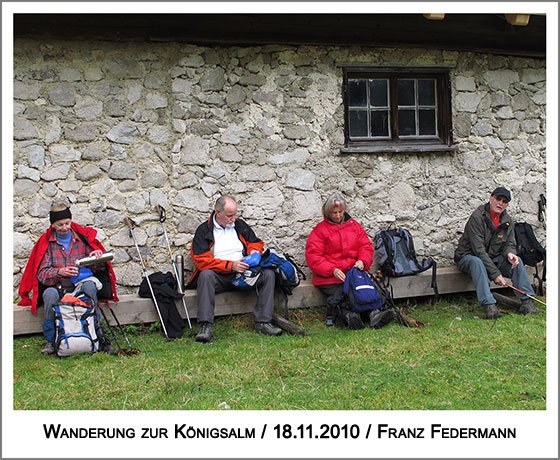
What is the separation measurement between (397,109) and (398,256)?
5.59ft

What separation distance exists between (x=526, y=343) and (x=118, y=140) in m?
4.22

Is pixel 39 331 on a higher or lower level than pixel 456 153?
lower

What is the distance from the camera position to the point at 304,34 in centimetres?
594

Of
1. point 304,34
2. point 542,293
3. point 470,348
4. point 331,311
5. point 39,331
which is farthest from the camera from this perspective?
point 542,293

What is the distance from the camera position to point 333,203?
5629 mm

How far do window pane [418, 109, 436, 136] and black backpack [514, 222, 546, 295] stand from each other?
4.85ft

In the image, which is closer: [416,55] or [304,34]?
[304,34]

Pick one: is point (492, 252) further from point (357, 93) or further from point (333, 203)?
point (357, 93)

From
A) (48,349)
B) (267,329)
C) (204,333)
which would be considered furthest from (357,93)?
(48,349)

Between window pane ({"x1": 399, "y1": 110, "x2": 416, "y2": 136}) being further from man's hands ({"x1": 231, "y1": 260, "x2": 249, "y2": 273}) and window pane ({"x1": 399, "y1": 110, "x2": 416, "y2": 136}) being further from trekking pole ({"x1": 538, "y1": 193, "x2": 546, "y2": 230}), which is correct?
man's hands ({"x1": 231, "y1": 260, "x2": 249, "y2": 273})

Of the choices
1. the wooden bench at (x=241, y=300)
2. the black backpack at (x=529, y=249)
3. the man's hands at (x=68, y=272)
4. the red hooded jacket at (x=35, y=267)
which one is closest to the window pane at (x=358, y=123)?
the wooden bench at (x=241, y=300)

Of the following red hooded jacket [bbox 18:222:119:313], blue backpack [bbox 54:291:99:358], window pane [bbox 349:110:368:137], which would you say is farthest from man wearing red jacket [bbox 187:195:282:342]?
window pane [bbox 349:110:368:137]

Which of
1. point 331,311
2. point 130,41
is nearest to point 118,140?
point 130,41

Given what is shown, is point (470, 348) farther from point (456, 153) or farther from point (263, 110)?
point (263, 110)
